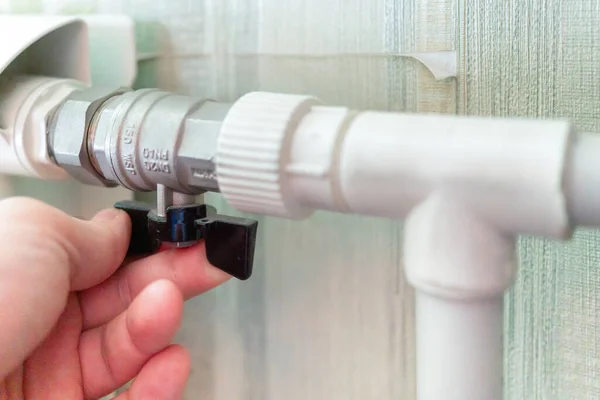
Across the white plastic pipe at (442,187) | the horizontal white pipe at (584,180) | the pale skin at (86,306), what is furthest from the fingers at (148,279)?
the horizontal white pipe at (584,180)

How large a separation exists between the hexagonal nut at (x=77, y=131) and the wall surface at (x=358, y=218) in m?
0.08

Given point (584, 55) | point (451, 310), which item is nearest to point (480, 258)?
point (451, 310)

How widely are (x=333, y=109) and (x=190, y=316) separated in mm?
261

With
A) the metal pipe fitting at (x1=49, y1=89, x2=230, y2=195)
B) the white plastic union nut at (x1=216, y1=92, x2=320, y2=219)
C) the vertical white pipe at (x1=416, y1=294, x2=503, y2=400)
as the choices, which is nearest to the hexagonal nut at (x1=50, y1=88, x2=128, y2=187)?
the metal pipe fitting at (x1=49, y1=89, x2=230, y2=195)

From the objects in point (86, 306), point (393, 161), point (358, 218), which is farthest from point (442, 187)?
point (86, 306)

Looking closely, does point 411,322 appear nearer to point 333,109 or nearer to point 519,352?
point 519,352

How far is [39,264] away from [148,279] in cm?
9

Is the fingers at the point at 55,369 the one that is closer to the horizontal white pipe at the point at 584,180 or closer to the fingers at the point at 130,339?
the fingers at the point at 130,339

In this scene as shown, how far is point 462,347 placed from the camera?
0.26 metres

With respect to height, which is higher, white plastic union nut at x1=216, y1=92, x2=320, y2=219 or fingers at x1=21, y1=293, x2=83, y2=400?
white plastic union nut at x1=216, y1=92, x2=320, y2=219

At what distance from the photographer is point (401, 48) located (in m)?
0.36

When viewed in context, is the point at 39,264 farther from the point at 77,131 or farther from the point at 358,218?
the point at 358,218

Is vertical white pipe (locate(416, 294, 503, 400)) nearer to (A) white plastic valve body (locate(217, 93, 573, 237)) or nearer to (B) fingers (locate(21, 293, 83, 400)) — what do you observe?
(A) white plastic valve body (locate(217, 93, 573, 237))

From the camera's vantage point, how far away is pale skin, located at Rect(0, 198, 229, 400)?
1.04 ft
